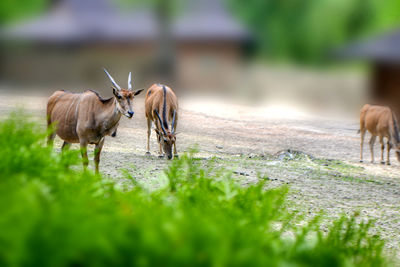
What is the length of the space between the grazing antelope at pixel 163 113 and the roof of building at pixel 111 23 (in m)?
0.37

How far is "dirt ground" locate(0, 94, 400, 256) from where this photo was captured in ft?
12.8

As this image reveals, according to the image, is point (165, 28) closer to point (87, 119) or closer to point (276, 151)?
point (87, 119)

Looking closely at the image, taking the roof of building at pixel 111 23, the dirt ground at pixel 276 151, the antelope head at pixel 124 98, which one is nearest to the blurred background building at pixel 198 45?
the roof of building at pixel 111 23

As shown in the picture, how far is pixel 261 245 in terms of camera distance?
2.91ft

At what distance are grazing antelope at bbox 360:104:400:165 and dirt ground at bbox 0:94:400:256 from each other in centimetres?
→ 10

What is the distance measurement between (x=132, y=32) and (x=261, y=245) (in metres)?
2.99

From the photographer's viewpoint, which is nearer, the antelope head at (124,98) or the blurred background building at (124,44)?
the antelope head at (124,98)

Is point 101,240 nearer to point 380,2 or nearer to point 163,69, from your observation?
point 163,69

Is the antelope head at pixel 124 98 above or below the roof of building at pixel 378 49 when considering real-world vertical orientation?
below

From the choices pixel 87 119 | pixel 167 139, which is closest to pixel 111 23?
pixel 87 119

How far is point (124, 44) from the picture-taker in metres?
3.77

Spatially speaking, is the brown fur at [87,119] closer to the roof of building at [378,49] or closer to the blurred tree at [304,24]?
the blurred tree at [304,24]

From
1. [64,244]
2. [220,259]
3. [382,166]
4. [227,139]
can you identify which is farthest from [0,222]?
[382,166]

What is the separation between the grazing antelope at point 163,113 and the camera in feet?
12.6
